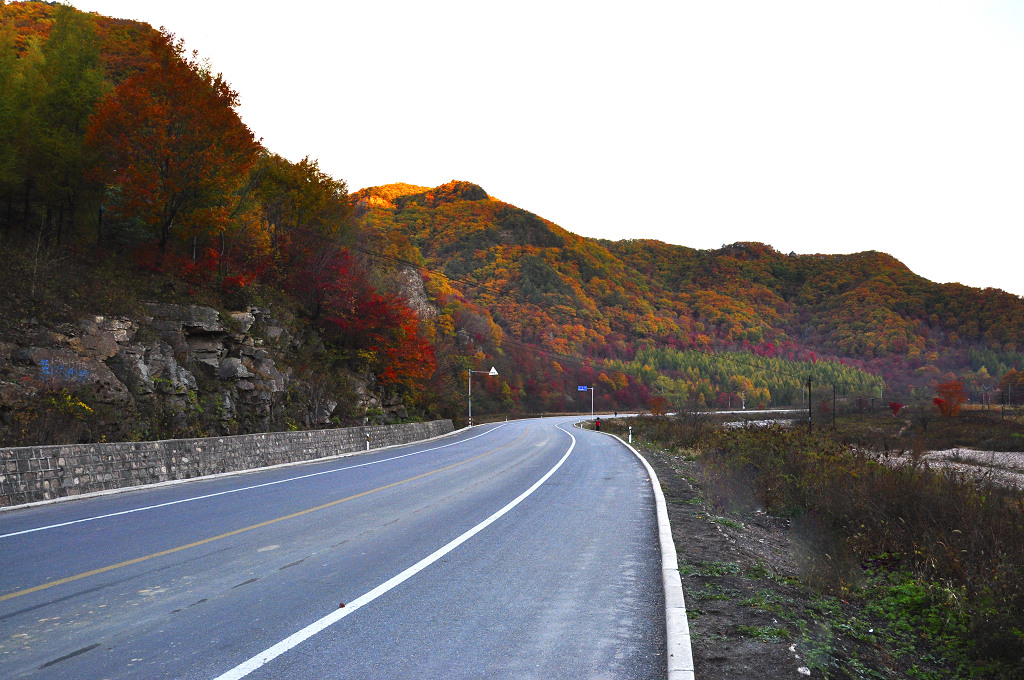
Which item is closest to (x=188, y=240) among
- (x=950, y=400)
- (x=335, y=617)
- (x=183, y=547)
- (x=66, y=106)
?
(x=66, y=106)

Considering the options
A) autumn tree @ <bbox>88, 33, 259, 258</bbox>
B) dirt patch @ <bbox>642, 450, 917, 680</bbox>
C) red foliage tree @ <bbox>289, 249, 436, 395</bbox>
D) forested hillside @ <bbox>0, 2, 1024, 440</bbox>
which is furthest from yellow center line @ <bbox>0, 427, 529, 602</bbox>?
red foliage tree @ <bbox>289, 249, 436, 395</bbox>

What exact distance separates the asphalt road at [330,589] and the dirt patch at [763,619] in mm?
406

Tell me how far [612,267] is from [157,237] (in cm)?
12232

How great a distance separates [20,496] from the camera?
38.4ft

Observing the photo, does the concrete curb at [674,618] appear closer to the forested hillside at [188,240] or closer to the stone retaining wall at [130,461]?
the stone retaining wall at [130,461]

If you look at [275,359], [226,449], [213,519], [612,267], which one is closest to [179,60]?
[275,359]

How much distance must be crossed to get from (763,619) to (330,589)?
13.0 feet

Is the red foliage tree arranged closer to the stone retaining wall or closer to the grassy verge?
the stone retaining wall

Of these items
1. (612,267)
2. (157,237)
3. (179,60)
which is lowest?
(157,237)

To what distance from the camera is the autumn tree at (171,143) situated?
23922mm

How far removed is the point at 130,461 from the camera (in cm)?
1462

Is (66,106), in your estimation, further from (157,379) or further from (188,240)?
(157,379)

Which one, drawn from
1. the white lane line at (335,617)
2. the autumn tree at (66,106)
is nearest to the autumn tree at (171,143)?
the autumn tree at (66,106)

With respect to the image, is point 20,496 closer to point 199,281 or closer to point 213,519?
point 213,519
